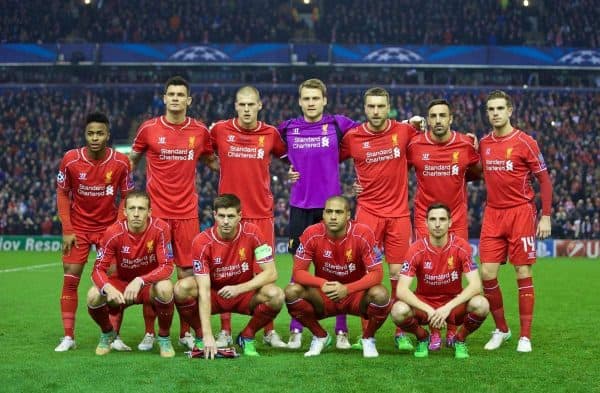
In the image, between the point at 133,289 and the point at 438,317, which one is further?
the point at 133,289

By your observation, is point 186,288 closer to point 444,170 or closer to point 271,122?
point 444,170

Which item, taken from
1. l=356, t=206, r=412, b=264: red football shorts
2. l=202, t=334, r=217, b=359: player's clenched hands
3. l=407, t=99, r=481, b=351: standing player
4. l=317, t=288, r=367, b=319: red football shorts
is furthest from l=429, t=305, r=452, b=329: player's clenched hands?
l=202, t=334, r=217, b=359: player's clenched hands

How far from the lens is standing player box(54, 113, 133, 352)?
8047 millimetres

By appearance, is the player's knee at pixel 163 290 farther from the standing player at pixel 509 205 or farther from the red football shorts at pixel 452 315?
the standing player at pixel 509 205

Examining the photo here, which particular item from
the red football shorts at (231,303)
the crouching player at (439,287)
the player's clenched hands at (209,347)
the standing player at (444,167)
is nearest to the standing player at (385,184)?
the standing player at (444,167)

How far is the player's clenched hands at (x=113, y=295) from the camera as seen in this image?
7.18 meters

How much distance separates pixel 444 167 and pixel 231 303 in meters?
2.27

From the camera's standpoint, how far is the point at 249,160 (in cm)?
830

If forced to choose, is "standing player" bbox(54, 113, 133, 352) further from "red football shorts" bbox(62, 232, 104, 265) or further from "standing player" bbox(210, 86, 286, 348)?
"standing player" bbox(210, 86, 286, 348)

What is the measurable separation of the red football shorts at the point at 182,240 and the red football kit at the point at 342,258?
1106 millimetres

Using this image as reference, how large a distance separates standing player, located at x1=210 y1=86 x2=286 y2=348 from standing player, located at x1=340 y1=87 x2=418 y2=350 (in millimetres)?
814

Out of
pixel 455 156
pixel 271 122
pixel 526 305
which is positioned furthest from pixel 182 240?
pixel 271 122

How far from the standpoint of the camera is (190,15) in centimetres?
3981

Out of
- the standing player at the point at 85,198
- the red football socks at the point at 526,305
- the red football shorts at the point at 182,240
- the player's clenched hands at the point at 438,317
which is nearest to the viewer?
the player's clenched hands at the point at 438,317
